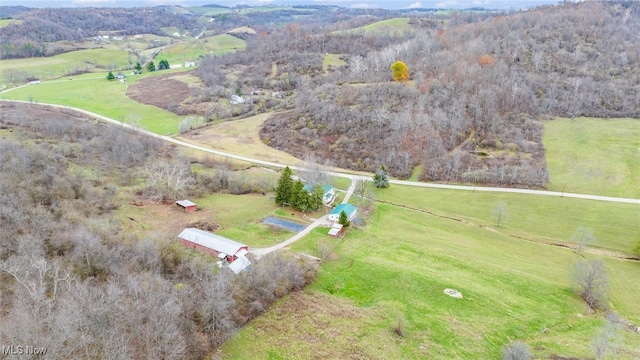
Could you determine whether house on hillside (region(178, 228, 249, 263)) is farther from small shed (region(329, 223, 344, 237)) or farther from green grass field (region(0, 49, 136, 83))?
green grass field (region(0, 49, 136, 83))

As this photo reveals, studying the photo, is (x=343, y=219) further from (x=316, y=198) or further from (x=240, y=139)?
(x=240, y=139)

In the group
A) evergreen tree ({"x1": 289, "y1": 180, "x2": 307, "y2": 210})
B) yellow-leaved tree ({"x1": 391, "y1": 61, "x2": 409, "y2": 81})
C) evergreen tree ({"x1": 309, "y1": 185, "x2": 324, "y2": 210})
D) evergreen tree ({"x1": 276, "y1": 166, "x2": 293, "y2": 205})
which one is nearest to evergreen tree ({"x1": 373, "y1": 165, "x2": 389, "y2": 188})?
evergreen tree ({"x1": 309, "y1": 185, "x2": 324, "y2": 210})

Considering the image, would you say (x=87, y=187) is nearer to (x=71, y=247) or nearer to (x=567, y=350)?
(x=71, y=247)

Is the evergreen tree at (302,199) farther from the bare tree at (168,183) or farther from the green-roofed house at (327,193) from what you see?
the bare tree at (168,183)

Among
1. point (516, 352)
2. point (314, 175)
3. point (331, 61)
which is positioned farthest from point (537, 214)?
point (331, 61)

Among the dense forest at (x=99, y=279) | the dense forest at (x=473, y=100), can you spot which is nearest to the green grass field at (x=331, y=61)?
the dense forest at (x=473, y=100)

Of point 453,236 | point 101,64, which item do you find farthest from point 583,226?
point 101,64
